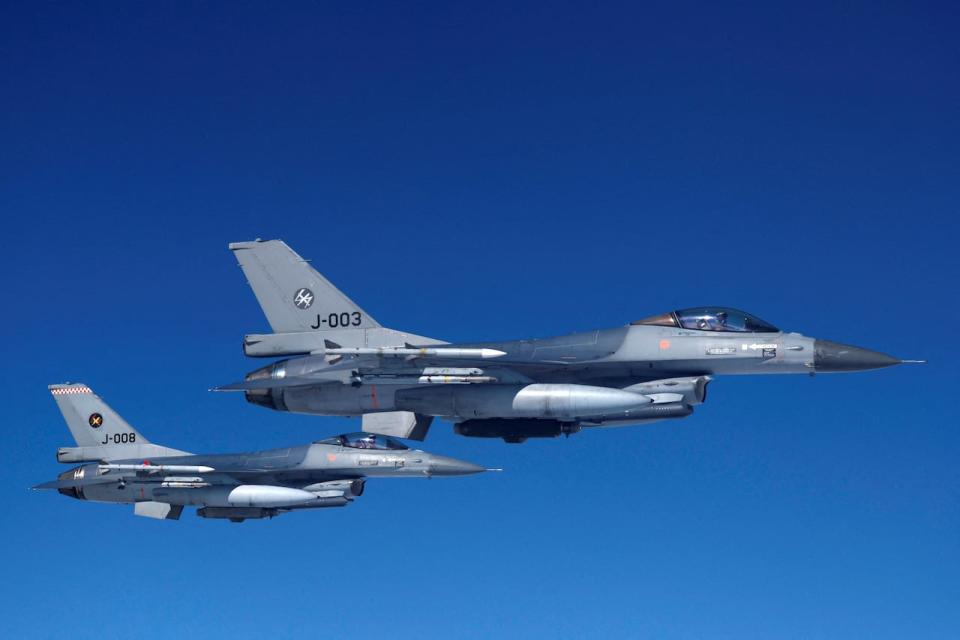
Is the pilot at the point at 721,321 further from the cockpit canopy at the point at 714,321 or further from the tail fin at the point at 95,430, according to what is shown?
the tail fin at the point at 95,430

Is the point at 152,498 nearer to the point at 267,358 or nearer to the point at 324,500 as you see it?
the point at 324,500

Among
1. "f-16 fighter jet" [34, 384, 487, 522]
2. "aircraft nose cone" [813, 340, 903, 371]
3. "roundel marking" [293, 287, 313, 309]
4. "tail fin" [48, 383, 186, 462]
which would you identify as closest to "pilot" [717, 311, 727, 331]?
"aircraft nose cone" [813, 340, 903, 371]

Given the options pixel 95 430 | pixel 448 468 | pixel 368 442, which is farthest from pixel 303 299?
pixel 95 430

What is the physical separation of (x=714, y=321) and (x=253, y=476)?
15168 millimetres

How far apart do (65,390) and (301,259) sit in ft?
49.0

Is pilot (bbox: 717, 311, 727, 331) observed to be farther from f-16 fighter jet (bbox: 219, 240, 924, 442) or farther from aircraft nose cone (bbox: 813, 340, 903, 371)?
aircraft nose cone (bbox: 813, 340, 903, 371)

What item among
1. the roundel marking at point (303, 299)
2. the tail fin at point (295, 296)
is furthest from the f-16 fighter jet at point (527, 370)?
the roundel marking at point (303, 299)

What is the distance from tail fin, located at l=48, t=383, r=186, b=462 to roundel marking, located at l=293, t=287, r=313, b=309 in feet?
34.4

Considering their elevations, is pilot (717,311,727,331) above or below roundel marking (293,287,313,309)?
below

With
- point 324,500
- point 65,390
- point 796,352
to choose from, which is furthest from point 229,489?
point 796,352

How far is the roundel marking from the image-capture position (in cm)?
3475

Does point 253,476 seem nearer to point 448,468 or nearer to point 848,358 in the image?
point 448,468

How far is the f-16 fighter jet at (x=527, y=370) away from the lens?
31.4 meters

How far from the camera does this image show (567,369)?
108 ft
